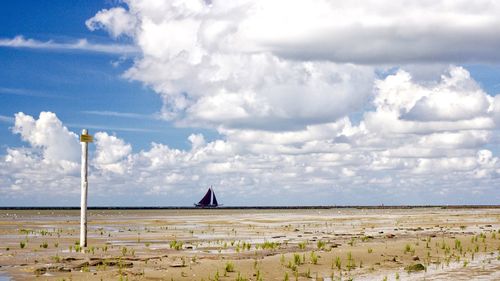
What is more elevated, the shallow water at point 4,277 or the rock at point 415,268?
the shallow water at point 4,277

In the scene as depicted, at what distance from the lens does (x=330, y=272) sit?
23.3 meters

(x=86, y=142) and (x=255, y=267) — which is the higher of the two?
(x=86, y=142)

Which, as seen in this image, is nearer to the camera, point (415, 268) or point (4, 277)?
point (4, 277)

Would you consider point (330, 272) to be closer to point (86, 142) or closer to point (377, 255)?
point (377, 255)

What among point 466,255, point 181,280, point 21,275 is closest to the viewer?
point 181,280

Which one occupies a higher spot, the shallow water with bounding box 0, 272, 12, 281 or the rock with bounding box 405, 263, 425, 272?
the shallow water with bounding box 0, 272, 12, 281

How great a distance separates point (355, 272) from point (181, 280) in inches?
272

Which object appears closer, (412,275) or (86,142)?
(412,275)

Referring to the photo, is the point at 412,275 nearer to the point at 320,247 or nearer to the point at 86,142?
the point at 320,247

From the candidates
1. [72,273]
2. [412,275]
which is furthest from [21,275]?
[412,275]

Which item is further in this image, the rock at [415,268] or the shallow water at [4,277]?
the rock at [415,268]

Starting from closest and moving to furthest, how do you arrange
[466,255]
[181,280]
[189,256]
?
1. [181,280]
2. [189,256]
3. [466,255]

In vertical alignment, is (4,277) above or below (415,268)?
above

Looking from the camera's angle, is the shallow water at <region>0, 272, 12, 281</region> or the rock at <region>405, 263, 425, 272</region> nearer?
the shallow water at <region>0, 272, 12, 281</region>
